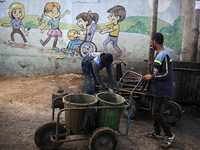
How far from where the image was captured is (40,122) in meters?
4.27

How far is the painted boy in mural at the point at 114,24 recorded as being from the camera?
8898 mm

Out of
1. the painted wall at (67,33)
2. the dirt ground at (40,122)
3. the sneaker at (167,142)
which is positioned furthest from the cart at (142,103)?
the painted wall at (67,33)

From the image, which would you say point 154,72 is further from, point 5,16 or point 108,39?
point 5,16

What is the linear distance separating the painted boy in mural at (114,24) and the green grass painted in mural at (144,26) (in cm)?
26

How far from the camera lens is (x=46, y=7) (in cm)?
883

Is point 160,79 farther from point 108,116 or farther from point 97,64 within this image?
point 97,64

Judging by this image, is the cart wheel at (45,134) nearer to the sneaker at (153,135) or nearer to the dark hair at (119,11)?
the sneaker at (153,135)

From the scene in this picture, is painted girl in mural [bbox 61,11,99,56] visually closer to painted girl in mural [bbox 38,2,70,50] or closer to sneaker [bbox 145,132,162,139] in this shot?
painted girl in mural [bbox 38,2,70,50]

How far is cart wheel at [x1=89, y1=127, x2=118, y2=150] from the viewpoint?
2.86m

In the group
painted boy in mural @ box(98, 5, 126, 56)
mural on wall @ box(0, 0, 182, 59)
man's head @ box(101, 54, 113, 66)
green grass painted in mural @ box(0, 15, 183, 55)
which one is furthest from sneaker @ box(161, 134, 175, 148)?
green grass painted in mural @ box(0, 15, 183, 55)

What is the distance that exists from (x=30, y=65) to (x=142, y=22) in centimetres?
626

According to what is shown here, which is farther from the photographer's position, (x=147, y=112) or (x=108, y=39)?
(x=108, y=39)

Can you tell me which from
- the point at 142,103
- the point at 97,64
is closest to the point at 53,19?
the point at 97,64

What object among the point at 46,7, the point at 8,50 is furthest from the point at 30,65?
the point at 46,7
